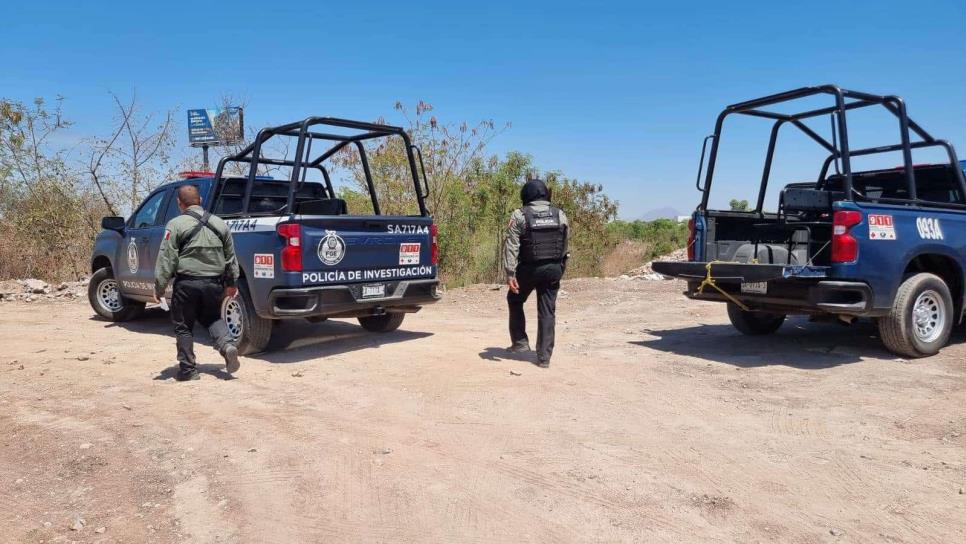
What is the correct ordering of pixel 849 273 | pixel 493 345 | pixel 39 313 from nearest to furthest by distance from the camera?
pixel 849 273 < pixel 493 345 < pixel 39 313

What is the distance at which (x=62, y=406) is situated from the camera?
5285 mm

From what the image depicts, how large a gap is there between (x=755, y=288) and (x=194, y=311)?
5205 millimetres

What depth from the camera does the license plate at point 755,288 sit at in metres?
6.67

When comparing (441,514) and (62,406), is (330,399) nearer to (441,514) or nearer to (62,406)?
(62,406)

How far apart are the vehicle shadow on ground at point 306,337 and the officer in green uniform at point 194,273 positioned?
0.94m

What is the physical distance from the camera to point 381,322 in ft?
28.1

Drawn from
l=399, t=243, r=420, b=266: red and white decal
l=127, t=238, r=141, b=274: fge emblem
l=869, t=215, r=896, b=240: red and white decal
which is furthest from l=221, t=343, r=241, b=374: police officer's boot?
l=869, t=215, r=896, b=240: red and white decal

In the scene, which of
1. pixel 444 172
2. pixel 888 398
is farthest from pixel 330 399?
pixel 444 172

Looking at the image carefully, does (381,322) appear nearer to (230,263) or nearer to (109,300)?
(230,263)

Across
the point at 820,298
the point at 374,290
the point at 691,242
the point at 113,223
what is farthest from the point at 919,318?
the point at 113,223

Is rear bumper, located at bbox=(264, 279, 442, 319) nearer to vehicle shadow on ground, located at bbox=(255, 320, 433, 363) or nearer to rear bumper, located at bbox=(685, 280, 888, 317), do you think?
vehicle shadow on ground, located at bbox=(255, 320, 433, 363)

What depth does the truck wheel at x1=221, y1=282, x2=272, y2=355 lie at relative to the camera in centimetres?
689

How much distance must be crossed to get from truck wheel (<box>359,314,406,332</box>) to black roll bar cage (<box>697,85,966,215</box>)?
3.81 metres

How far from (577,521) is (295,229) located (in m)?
4.21
